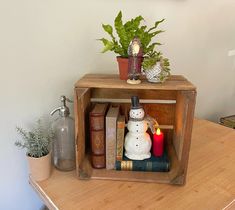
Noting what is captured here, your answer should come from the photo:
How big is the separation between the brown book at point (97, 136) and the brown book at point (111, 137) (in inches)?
0.7

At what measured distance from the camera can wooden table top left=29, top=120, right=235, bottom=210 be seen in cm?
69

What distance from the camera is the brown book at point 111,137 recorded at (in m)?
0.79

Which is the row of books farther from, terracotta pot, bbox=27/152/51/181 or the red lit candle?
terracotta pot, bbox=27/152/51/181

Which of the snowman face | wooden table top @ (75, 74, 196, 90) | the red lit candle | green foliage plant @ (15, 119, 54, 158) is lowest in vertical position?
the red lit candle

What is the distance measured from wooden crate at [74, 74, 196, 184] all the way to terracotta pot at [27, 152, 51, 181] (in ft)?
0.34

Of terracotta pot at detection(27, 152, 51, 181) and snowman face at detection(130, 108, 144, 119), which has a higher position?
snowman face at detection(130, 108, 144, 119)

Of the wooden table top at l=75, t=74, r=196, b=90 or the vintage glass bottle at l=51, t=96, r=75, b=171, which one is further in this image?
the vintage glass bottle at l=51, t=96, r=75, b=171

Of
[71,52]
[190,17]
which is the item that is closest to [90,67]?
[71,52]

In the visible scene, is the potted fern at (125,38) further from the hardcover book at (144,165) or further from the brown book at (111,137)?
the hardcover book at (144,165)

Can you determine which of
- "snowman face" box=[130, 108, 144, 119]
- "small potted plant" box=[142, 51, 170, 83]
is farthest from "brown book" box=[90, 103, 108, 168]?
"small potted plant" box=[142, 51, 170, 83]

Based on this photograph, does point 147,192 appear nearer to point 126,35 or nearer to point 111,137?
point 111,137

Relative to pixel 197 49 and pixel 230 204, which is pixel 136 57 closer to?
pixel 230 204

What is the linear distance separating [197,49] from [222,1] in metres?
0.31

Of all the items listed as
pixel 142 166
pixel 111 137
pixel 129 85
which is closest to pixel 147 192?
pixel 142 166
